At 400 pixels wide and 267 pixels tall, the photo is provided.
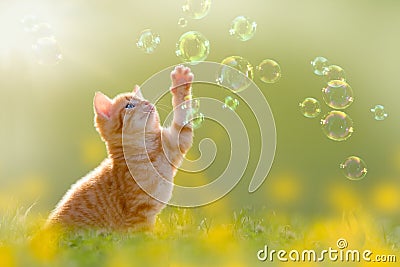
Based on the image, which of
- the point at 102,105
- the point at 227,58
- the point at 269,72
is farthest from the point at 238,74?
the point at 102,105

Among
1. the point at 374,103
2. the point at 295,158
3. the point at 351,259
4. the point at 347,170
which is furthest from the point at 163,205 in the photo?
the point at 374,103

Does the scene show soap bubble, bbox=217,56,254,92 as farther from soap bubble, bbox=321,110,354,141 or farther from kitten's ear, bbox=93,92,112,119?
kitten's ear, bbox=93,92,112,119

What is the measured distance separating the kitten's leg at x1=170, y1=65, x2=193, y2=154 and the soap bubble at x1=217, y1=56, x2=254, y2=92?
0.81m

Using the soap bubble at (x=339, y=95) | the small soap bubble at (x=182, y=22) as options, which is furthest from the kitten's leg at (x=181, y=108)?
the soap bubble at (x=339, y=95)

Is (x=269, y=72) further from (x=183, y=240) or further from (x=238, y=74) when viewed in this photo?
(x=183, y=240)

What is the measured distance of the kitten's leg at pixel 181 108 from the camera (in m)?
4.57

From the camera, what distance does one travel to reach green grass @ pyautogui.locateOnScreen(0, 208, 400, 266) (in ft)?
10.3

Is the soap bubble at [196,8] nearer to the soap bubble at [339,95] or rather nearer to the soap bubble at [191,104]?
the soap bubble at [191,104]

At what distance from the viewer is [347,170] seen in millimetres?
5355

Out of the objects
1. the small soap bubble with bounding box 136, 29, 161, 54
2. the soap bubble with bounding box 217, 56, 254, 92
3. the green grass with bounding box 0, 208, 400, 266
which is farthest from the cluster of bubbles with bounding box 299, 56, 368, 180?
the small soap bubble with bounding box 136, 29, 161, 54

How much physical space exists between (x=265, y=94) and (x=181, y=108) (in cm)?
241

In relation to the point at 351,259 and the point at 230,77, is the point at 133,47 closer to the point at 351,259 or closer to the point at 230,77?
the point at 230,77

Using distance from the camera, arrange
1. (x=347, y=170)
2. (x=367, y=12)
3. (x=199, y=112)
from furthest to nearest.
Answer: (x=367, y=12), (x=347, y=170), (x=199, y=112)

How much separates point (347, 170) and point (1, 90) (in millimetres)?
3250
